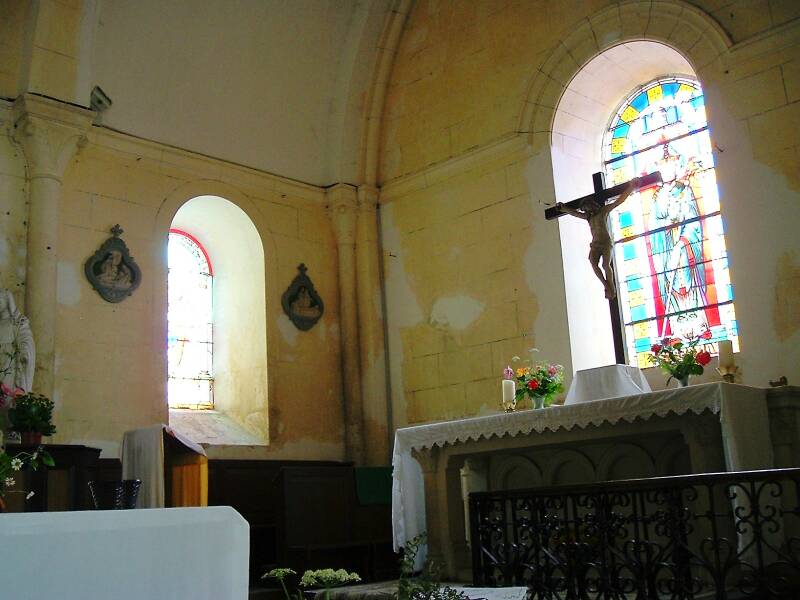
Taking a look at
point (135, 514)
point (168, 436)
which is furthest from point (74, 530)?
point (168, 436)

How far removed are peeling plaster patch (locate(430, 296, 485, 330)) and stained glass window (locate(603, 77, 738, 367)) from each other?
1.61 m

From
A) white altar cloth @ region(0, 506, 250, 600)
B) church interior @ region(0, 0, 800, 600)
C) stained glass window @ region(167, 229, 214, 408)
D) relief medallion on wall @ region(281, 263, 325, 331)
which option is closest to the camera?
white altar cloth @ region(0, 506, 250, 600)

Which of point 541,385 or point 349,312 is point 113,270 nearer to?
point 349,312

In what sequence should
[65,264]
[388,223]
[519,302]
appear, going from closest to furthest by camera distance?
[65,264] → [519,302] → [388,223]

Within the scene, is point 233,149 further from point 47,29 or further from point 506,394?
point 506,394

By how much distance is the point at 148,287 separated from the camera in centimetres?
928

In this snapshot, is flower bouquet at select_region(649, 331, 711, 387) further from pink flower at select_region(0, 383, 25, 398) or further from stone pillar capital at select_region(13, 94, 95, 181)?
stone pillar capital at select_region(13, 94, 95, 181)

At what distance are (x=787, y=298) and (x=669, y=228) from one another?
6.09 ft

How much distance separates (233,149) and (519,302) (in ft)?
12.7

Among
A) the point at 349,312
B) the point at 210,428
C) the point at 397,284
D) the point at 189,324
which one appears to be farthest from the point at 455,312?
the point at 189,324

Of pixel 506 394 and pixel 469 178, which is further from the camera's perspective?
pixel 469 178

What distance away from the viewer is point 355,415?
34.6 feet

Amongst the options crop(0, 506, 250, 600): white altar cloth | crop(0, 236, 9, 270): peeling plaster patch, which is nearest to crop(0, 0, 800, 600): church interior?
crop(0, 236, 9, 270): peeling plaster patch

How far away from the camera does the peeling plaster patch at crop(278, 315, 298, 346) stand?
1038cm
